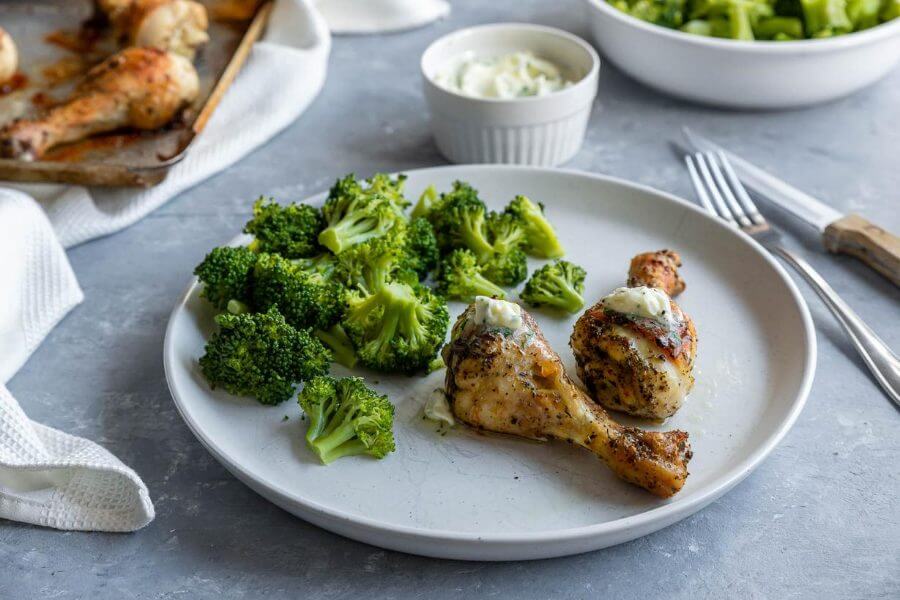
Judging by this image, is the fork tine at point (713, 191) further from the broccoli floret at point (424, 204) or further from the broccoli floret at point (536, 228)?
the broccoli floret at point (424, 204)

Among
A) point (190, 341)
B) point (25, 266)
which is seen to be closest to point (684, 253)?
point (190, 341)

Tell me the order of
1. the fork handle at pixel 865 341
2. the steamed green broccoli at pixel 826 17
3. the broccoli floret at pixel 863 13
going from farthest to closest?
the broccoli floret at pixel 863 13, the steamed green broccoli at pixel 826 17, the fork handle at pixel 865 341

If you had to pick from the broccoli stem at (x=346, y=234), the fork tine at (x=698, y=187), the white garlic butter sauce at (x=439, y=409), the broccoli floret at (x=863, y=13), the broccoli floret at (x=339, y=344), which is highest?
the broccoli floret at (x=863, y=13)

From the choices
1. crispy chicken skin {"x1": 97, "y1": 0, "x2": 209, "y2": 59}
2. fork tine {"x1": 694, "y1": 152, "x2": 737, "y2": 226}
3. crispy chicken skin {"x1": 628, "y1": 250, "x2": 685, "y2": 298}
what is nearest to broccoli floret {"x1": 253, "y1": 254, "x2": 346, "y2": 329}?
crispy chicken skin {"x1": 628, "y1": 250, "x2": 685, "y2": 298}

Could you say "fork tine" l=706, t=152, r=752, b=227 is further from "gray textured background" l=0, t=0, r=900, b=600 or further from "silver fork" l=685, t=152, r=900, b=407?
"gray textured background" l=0, t=0, r=900, b=600

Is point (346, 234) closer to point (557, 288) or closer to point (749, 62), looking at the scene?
point (557, 288)

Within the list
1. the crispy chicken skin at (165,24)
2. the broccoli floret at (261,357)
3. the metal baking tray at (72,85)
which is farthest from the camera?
the crispy chicken skin at (165,24)

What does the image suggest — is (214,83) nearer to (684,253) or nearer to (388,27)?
(388,27)

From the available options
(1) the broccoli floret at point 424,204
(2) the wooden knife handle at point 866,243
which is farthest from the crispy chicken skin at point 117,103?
(2) the wooden knife handle at point 866,243
